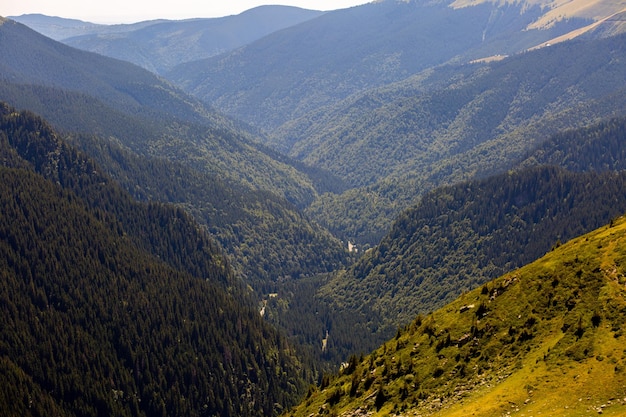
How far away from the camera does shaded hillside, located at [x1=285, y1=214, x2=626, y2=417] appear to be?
82812 mm

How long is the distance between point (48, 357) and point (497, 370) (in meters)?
145

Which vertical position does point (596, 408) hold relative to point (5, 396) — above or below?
above

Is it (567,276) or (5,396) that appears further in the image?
(5,396)

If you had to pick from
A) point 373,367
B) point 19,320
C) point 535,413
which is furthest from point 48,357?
point 535,413

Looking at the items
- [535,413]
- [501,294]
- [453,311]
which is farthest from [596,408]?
[453,311]

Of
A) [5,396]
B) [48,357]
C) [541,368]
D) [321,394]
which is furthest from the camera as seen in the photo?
[48,357]

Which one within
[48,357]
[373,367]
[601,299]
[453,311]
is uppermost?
[601,299]

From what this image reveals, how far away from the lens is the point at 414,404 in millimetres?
99375

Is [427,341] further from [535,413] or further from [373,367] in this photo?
[535,413]

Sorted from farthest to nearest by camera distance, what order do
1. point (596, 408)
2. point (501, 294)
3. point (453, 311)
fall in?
point (453, 311) → point (501, 294) → point (596, 408)

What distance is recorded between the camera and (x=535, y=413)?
7869 centimetres

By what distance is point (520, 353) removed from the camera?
97688 mm

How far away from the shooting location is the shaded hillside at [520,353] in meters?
82.8

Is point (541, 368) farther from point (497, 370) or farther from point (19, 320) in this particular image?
point (19, 320)
